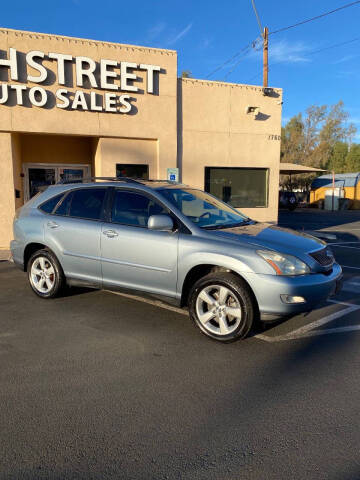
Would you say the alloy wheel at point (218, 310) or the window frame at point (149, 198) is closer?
the alloy wheel at point (218, 310)

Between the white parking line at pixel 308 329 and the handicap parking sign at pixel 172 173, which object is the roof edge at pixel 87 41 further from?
the white parking line at pixel 308 329

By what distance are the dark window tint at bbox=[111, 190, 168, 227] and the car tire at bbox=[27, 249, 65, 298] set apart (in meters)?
1.23

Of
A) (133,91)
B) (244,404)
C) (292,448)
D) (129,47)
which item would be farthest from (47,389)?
(129,47)

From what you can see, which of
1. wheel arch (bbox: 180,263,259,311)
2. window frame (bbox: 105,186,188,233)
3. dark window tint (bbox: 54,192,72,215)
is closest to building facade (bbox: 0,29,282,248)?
dark window tint (bbox: 54,192,72,215)

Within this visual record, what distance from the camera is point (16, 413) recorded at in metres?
2.77

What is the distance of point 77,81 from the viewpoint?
10141mm

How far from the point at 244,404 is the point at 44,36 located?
412 inches

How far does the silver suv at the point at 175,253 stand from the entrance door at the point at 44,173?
21.8 ft

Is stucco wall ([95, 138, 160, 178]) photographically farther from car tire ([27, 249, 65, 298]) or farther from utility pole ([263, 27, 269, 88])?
utility pole ([263, 27, 269, 88])

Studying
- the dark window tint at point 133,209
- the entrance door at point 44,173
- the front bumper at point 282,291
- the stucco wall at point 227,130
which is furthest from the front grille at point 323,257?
the entrance door at point 44,173

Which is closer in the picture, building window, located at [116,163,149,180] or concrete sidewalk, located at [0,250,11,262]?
concrete sidewalk, located at [0,250,11,262]

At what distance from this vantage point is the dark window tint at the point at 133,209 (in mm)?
4637

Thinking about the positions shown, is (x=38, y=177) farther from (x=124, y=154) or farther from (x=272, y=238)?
(x=272, y=238)

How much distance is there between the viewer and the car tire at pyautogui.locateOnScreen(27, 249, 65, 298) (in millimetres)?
5332
